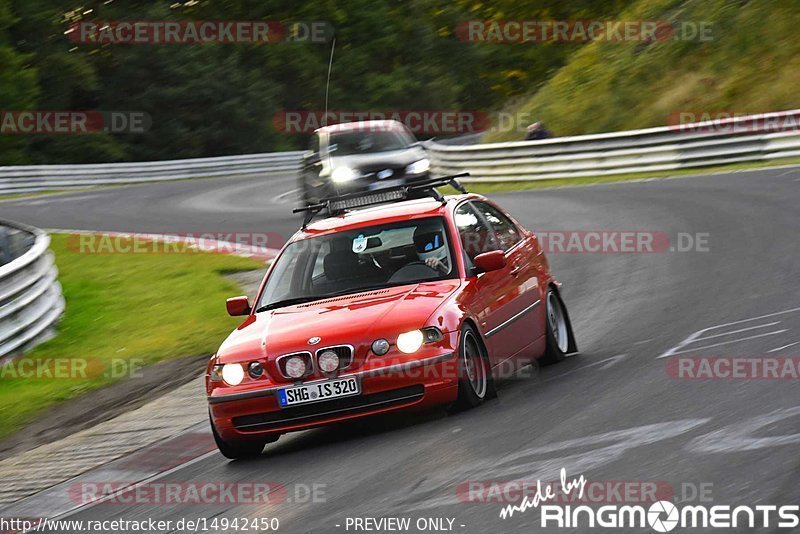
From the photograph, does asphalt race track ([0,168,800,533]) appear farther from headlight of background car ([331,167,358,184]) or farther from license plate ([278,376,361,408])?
headlight of background car ([331,167,358,184])

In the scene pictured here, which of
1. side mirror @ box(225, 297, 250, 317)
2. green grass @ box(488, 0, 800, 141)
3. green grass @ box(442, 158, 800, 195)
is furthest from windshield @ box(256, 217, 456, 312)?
green grass @ box(488, 0, 800, 141)

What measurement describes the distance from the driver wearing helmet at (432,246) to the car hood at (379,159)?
13.6 metres

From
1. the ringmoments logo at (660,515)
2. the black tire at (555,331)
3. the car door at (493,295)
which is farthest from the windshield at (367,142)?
the ringmoments logo at (660,515)

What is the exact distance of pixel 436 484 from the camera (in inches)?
263

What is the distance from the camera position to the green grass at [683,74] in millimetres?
32500

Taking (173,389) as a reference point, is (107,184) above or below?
below

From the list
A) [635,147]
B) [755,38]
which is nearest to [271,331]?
[635,147]

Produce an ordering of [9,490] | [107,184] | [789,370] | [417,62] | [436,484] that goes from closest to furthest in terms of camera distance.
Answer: [436,484], [789,370], [9,490], [107,184], [417,62]

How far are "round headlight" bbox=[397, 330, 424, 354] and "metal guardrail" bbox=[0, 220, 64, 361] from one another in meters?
6.43

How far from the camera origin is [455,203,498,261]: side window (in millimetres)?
9680

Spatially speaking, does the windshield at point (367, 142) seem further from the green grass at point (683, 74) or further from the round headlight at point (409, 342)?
the round headlight at point (409, 342)

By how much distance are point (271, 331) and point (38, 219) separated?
71.0 ft

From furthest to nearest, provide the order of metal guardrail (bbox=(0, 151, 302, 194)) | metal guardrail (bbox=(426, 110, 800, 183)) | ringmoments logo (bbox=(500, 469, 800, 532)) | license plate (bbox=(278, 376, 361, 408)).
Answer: metal guardrail (bbox=(0, 151, 302, 194)) → metal guardrail (bbox=(426, 110, 800, 183)) → license plate (bbox=(278, 376, 361, 408)) → ringmoments logo (bbox=(500, 469, 800, 532))

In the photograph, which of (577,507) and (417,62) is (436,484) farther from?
(417,62)
